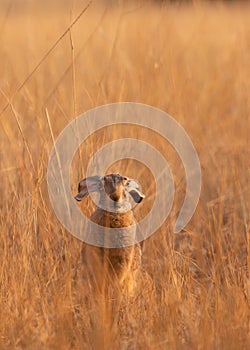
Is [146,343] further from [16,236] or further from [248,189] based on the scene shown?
[248,189]

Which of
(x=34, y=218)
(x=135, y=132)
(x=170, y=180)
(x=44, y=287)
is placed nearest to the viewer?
(x=44, y=287)

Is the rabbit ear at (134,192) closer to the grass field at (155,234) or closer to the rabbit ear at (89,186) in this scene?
the rabbit ear at (89,186)

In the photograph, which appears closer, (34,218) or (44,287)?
(44,287)

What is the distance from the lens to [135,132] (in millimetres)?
4648

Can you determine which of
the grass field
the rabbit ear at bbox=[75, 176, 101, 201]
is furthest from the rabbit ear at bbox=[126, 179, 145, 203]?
the grass field

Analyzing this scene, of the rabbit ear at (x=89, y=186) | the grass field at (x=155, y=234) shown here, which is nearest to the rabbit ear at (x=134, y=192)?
the rabbit ear at (x=89, y=186)

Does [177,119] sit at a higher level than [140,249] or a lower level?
higher

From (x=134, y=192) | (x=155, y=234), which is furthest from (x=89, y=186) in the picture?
(x=155, y=234)

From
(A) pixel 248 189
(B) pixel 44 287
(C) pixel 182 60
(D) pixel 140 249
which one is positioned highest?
(C) pixel 182 60

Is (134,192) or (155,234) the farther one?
(155,234)

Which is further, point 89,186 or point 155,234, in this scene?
point 155,234

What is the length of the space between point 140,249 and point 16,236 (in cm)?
56

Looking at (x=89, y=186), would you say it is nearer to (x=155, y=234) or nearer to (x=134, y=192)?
(x=134, y=192)

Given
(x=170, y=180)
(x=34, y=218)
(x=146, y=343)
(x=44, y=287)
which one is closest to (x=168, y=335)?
(x=146, y=343)
